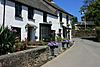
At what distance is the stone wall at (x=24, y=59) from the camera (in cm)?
904

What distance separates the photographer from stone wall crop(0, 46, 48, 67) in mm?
9035

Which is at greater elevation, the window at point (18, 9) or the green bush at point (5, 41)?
the window at point (18, 9)

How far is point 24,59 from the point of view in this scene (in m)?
11.4

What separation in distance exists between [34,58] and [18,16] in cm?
1337

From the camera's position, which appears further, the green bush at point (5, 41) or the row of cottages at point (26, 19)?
the row of cottages at point (26, 19)

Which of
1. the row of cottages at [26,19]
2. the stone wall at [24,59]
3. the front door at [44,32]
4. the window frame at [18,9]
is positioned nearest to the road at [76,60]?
the stone wall at [24,59]

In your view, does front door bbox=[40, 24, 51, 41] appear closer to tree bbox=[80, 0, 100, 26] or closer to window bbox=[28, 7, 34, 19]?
window bbox=[28, 7, 34, 19]

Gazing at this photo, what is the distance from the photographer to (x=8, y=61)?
926 cm

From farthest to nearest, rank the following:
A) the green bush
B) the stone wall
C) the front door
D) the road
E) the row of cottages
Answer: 1. the front door
2. the row of cottages
3. the road
4. the green bush
5. the stone wall

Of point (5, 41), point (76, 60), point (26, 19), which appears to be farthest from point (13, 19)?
point (5, 41)

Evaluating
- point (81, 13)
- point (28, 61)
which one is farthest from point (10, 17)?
point (81, 13)

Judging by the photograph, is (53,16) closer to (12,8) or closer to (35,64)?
(12,8)

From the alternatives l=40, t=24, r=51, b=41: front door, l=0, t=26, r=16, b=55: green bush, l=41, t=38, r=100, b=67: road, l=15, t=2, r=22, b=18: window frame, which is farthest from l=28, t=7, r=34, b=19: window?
l=0, t=26, r=16, b=55: green bush

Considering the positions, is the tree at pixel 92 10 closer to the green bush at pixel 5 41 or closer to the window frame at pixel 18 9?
the window frame at pixel 18 9
